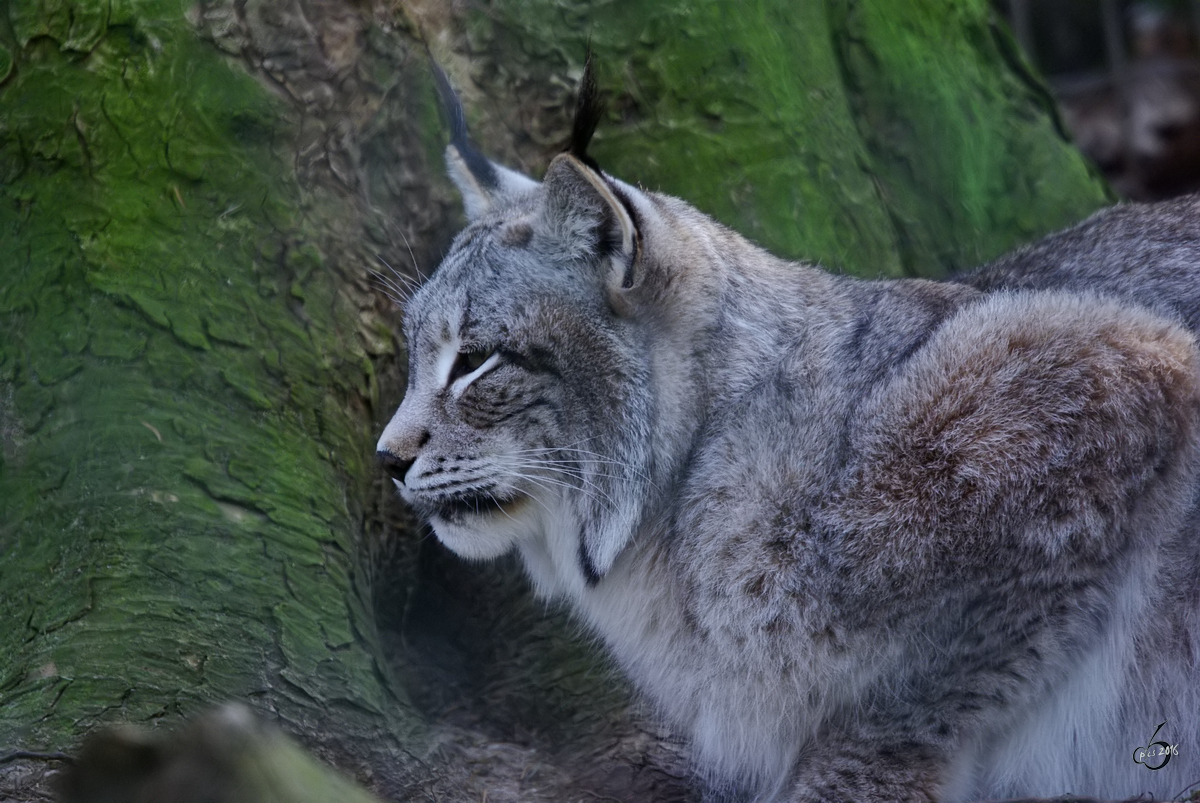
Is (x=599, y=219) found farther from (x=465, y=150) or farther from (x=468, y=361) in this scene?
(x=465, y=150)

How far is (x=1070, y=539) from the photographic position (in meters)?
3.16

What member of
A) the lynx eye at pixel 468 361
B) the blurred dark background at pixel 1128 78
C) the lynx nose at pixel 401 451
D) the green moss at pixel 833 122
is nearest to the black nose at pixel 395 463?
the lynx nose at pixel 401 451

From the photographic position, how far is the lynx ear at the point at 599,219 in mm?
3336

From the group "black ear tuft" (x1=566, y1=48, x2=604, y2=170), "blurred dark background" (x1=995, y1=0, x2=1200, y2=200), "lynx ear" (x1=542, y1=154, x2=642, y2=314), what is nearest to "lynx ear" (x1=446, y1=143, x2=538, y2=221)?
"lynx ear" (x1=542, y1=154, x2=642, y2=314)

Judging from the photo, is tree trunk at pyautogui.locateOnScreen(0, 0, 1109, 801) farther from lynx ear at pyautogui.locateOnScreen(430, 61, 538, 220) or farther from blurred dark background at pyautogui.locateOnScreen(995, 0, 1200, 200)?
blurred dark background at pyautogui.locateOnScreen(995, 0, 1200, 200)

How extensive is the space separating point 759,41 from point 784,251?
3.10 feet

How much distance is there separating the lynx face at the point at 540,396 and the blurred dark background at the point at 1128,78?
614cm

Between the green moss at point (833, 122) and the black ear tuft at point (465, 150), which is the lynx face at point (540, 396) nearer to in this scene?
the black ear tuft at point (465, 150)

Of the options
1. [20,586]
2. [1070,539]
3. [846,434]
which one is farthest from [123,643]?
[1070,539]

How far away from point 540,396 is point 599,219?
523 mm

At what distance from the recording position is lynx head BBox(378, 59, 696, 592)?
344 centimetres

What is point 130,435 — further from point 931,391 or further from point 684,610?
point 931,391

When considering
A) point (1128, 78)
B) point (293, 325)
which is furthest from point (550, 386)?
point (1128, 78)

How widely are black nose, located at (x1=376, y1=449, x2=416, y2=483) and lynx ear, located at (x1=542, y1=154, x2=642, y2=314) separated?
0.74 metres
